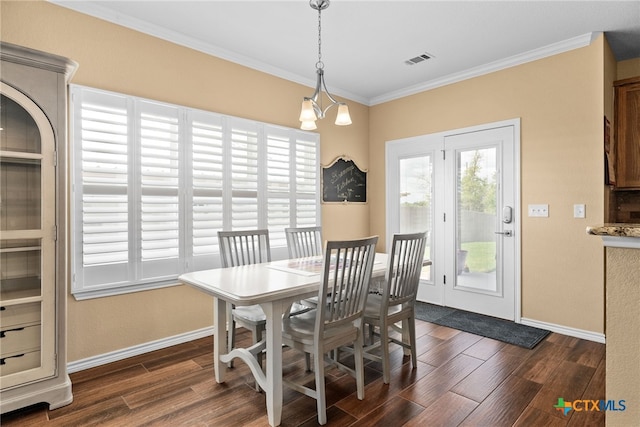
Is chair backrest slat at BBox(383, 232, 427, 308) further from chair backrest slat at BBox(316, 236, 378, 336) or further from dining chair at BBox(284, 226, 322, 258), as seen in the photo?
dining chair at BBox(284, 226, 322, 258)

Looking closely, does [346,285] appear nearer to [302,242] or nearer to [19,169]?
[302,242]

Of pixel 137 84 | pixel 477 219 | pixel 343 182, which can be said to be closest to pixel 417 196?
pixel 477 219

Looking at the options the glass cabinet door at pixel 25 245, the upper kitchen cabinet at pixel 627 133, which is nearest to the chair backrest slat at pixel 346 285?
the glass cabinet door at pixel 25 245

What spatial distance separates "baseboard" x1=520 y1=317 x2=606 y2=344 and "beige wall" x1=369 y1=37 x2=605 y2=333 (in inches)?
1.4

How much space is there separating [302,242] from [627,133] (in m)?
3.26

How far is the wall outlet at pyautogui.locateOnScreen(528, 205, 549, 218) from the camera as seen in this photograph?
Answer: 3.40 meters

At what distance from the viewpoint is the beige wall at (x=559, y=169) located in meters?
3.12

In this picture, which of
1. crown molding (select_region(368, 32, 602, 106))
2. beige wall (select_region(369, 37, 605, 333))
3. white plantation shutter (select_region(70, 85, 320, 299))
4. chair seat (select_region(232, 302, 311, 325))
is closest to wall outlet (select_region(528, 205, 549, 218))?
beige wall (select_region(369, 37, 605, 333))

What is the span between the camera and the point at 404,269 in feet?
8.14

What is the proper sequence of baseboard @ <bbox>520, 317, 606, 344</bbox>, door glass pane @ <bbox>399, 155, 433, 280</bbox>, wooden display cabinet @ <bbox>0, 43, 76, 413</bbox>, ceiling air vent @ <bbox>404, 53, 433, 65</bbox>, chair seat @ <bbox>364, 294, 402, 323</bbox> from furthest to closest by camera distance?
door glass pane @ <bbox>399, 155, 433, 280</bbox> < ceiling air vent @ <bbox>404, 53, 433, 65</bbox> < baseboard @ <bbox>520, 317, 606, 344</bbox> < chair seat @ <bbox>364, 294, 402, 323</bbox> < wooden display cabinet @ <bbox>0, 43, 76, 413</bbox>

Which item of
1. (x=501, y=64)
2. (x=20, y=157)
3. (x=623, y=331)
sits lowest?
(x=623, y=331)

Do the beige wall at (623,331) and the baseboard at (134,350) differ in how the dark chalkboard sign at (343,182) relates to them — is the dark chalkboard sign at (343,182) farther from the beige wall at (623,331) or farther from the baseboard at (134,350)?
the beige wall at (623,331)

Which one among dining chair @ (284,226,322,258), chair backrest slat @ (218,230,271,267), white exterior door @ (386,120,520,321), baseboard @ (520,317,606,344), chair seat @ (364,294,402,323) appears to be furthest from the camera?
white exterior door @ (386,120,520,321)

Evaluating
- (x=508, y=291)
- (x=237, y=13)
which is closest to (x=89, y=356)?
(x=237, y=13)
